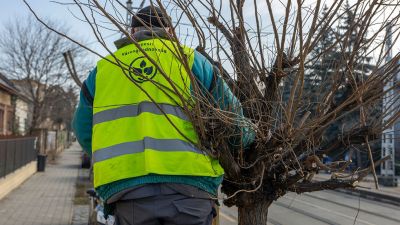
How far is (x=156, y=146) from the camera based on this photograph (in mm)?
2574

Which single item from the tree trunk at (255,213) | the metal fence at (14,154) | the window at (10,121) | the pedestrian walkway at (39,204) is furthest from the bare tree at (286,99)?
the window at (10,121)

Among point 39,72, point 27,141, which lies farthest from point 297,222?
point 39,72

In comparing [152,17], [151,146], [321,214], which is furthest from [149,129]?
[321,214]

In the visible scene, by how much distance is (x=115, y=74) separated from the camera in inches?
109

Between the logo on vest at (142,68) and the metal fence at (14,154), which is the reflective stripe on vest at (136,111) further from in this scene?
the metal fence at (14,154)

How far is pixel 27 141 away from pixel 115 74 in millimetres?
21569

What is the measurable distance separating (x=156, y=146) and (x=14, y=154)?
1672 centimetres

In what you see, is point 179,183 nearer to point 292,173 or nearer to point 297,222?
point 292,173

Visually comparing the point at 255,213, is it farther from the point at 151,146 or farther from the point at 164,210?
the point at 151,146

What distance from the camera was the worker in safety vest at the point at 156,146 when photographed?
2533 mm

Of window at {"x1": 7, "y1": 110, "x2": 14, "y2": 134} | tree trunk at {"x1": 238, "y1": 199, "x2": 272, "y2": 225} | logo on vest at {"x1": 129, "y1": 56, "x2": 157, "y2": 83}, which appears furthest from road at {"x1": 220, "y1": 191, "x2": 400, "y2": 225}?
window at {"x1": 7, "y1": 110, "x2": 14, "y2": 134}

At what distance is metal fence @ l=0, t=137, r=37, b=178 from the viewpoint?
601 inches

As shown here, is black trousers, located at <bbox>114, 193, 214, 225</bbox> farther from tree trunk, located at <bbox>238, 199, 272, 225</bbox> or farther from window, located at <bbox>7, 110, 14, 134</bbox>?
window, located at <bbox>7, 110, 14, 134</bbox>

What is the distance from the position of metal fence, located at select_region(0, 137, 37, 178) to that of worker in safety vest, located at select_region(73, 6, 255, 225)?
13.2 m
